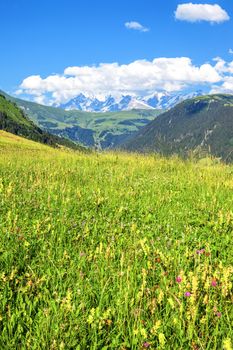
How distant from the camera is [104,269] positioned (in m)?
4.86

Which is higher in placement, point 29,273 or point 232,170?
point 232,170

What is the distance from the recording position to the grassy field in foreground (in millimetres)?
3537

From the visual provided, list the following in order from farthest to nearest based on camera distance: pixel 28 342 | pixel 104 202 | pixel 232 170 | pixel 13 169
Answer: pixel 232 170
pixel 13 169
pixel 104 202
pixel 28 342

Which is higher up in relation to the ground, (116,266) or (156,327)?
(156,327)

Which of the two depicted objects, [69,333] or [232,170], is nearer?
[69,333]

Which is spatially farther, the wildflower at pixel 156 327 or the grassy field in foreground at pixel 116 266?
the grassy field in foreground at pixel 116 266

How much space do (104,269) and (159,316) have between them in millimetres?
1222

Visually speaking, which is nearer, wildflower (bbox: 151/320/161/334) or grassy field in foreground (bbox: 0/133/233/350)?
wildflower (bbox: 151/320/161/334)

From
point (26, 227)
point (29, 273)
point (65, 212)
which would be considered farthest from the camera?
point (65, 212)

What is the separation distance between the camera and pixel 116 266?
5.09 m

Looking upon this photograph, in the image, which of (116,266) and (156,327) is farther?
(116,266)

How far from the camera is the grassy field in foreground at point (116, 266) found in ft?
11.6

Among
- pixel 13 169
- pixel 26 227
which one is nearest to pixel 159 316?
pixel 26 227

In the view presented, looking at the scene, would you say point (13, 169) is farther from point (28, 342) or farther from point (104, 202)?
point (28, 342)
